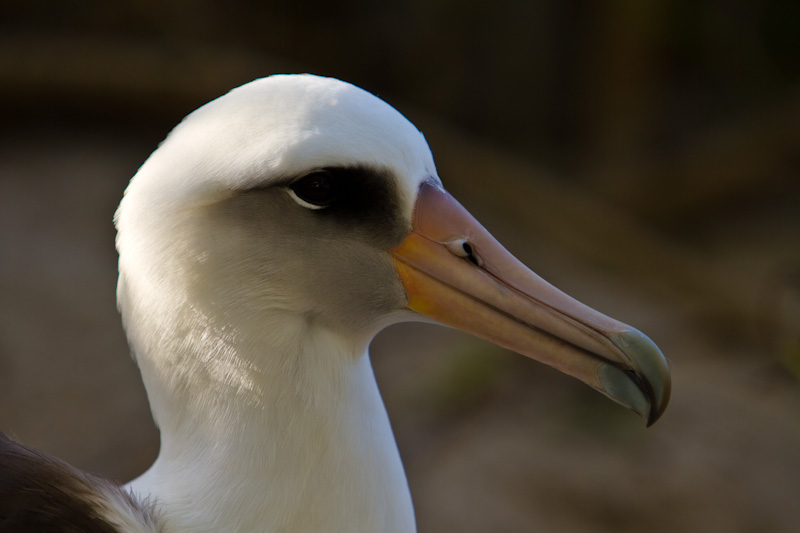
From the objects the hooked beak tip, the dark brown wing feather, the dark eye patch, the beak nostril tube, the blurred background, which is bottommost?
the blurred background

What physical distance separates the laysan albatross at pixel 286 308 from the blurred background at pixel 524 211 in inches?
117

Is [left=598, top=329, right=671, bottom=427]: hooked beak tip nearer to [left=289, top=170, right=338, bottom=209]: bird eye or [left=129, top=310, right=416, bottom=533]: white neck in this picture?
[left=129, top=310, right=416, bottom=533]: white neck

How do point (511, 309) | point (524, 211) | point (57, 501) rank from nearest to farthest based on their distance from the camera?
1. point (57, 501)
2. point (511, 309)
3. point (524, 211)

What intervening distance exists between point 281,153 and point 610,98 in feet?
24.4

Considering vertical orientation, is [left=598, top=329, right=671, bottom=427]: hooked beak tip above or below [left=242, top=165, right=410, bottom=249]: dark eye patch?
below

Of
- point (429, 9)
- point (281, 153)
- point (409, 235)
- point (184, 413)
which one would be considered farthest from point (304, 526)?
point (429, 9)

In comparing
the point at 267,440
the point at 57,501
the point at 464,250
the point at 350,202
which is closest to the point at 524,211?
the point at 464,250

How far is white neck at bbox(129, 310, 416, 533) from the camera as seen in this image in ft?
6.03

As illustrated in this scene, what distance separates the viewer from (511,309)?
190 cm

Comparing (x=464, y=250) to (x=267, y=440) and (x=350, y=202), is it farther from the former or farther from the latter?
(x=267, y=440)

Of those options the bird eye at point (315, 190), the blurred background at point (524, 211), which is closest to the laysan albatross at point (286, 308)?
the bird eye at point (315, 190)

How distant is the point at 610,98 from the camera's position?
28.2 ft

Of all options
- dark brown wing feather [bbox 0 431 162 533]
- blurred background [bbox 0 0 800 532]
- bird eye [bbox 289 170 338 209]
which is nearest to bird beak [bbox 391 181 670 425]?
bird eye [bbox 289 170 338 209]

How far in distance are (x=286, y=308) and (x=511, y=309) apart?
50 centimetres
